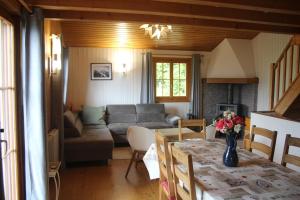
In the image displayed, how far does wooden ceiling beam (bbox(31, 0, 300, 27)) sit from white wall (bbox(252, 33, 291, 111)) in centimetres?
248

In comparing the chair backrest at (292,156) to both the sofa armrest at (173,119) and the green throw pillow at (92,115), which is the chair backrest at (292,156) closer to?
the sofa armrest at (173,119)

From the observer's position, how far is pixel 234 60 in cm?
669

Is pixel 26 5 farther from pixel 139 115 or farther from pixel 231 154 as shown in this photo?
pixel 139 115

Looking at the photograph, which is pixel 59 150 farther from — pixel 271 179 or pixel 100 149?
pixel 271 179

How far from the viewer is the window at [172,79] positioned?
7027mm

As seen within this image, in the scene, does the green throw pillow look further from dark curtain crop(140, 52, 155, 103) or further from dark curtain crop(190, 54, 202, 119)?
dark curtain crop(190, 54, 202, 119)

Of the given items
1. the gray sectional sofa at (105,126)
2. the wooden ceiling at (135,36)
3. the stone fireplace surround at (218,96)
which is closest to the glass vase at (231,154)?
the gray sectional sofa at (105,126)

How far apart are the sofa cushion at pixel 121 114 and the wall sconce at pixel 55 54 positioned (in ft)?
7.43

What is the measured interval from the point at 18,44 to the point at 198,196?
2.13 m

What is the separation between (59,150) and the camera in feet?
13.8

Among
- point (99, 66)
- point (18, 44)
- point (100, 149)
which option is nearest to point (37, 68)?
point (18, 44)

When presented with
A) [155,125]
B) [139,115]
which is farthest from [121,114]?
[155,125]

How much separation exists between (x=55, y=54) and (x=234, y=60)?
177 inches

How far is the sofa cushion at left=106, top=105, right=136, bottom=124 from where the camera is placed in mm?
6336
